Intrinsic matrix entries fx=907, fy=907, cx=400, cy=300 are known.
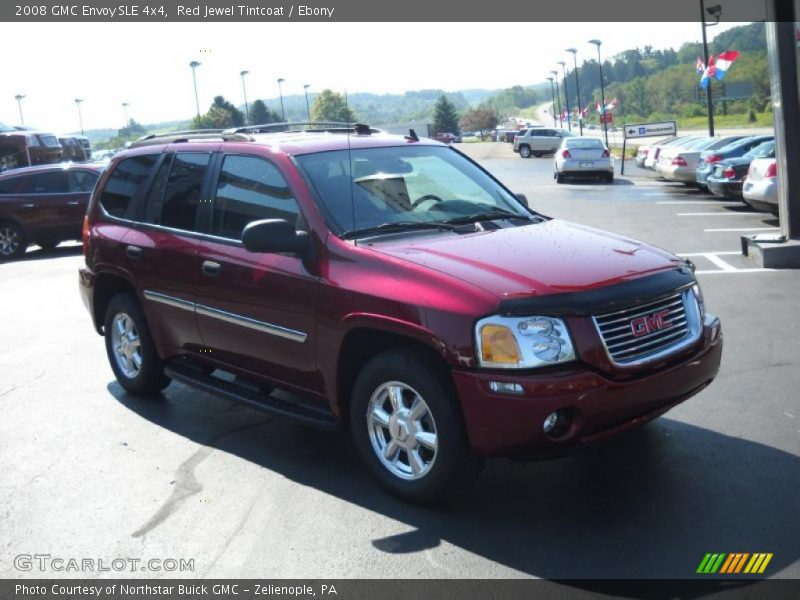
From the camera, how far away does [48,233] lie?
17.4m

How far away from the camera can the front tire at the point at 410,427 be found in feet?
14.0

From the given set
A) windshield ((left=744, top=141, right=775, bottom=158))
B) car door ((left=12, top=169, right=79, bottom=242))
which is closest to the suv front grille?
windshield ((left=744, top=141, right=775, bottom=158))

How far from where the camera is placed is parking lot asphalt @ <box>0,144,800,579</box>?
13.0 ft

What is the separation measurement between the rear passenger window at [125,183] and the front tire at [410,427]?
2.82 meters

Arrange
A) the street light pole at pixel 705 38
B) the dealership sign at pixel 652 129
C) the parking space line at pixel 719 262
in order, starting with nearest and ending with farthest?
the parking space line at pixel 719 262 < the street light pole at pixel 705 38 < the dealership sign at pixel 652 129

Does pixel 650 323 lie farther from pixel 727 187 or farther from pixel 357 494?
pixel 727 187

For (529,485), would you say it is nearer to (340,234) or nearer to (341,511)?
(341,511)

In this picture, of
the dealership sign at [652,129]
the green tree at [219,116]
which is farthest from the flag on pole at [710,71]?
the green tree at [219,116]

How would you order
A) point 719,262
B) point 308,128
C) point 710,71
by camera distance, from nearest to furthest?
1. point 308,128
2. point 719,262
3. point 710,71

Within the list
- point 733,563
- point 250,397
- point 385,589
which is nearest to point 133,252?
point 250,397

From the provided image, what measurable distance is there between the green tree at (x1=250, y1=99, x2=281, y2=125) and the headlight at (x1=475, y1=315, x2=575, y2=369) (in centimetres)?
438

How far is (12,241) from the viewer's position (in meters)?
17.3

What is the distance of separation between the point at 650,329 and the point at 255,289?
2220mm

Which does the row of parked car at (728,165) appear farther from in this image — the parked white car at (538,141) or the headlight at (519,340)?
the parked white car at (538,141)
